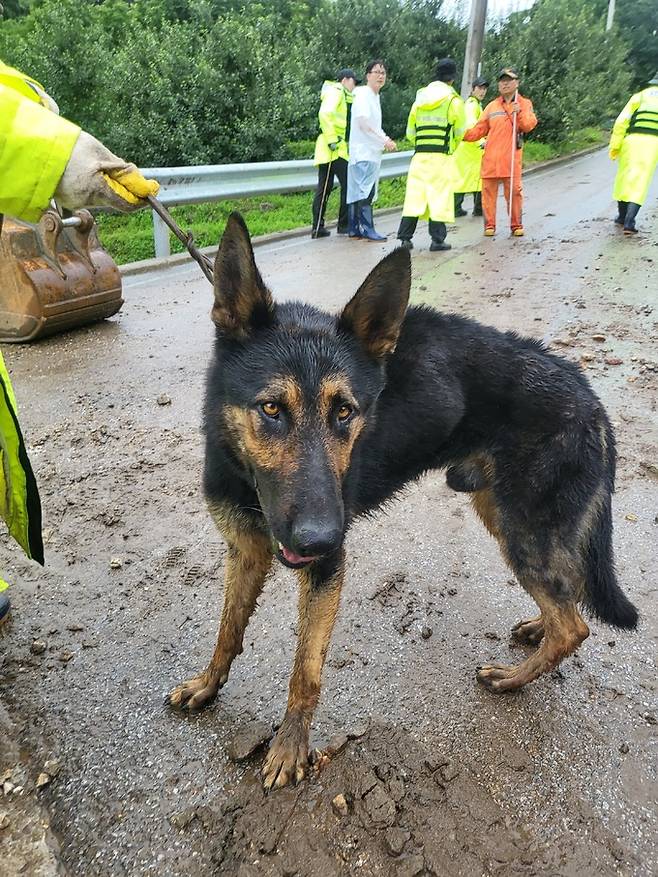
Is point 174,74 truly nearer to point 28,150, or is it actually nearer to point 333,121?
point 333,121

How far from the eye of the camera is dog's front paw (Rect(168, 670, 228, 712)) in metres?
2.45

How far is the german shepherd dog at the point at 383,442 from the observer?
2.09 metres

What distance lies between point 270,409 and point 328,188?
10.9 m

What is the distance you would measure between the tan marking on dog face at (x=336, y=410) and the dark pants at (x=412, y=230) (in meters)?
9.20

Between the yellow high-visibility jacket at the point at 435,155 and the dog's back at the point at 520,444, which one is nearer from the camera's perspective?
the dog's back at the point at 520,444

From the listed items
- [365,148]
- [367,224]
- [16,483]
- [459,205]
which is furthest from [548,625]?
[459,205]

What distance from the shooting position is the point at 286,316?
2.36 metres

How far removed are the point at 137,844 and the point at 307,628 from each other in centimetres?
85

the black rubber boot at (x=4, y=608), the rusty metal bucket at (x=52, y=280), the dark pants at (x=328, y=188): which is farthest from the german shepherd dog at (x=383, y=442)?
the dark pants at (x=328, y=188)

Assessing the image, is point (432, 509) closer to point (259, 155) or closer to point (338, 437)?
point (338, 437)

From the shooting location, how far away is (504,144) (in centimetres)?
1112

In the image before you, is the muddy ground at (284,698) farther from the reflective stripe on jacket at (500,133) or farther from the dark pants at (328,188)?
the reflective stripe on jacket at (500,133)

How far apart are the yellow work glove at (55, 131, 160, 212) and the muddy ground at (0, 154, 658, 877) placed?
72.4 inches

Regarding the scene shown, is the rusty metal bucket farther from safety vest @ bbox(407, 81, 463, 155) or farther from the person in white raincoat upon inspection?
safety vest @ bbox(407, 81, 463, 155)
